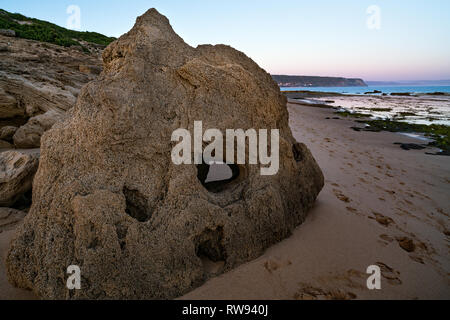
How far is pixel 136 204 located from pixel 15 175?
228 centimetres

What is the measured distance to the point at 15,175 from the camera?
11.9ft

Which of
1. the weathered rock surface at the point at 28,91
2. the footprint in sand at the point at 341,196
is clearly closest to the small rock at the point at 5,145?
the weathered rock surface at the point at 28,91

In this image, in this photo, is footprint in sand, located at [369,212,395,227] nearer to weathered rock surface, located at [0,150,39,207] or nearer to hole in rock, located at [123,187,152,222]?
hole in rock, located at [123,187,152,222]

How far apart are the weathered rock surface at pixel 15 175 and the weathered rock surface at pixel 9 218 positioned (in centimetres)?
16

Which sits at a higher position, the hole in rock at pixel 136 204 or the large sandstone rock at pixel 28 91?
the large sandstone rock at pixel 28 91

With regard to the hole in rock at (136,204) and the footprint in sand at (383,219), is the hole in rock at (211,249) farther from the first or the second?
the footprint in sand at (383,219)

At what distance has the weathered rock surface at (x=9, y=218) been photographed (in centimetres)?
338

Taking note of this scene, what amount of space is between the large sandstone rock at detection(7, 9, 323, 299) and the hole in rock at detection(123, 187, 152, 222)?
0.01 meters

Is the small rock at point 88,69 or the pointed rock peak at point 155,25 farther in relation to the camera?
the small rock at point 88,69

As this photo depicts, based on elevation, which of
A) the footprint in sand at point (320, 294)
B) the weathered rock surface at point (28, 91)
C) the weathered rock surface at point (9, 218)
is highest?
the weathered rock surface at point (28, 91)

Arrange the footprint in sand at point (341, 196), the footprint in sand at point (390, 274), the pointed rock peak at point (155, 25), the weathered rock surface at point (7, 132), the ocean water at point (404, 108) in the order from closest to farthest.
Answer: the footprint in sand at point (390, 274) → the pointed rock peak at point (155, 25) → the footprint in sand at point (341, 196) → the weathered rock surface at point (7, 132) → the ocean water at point (404, 108)
